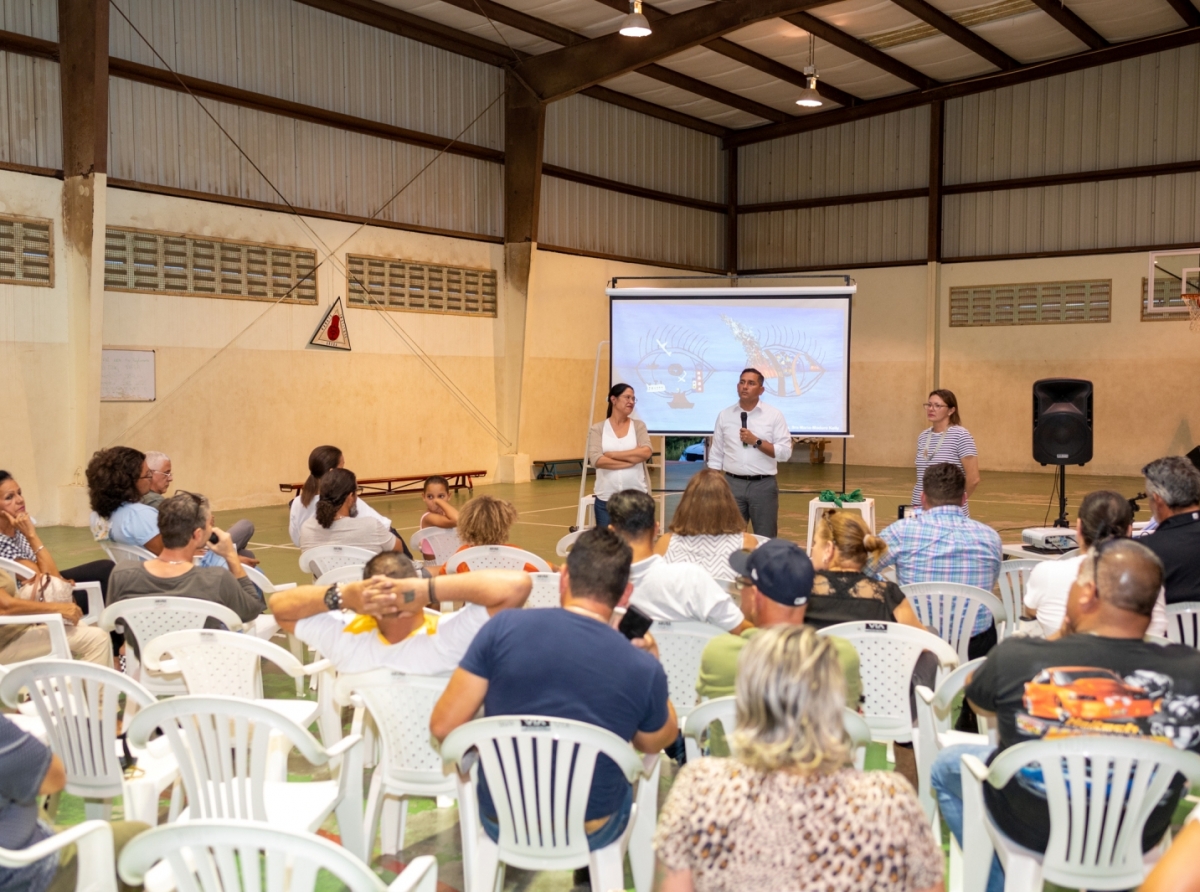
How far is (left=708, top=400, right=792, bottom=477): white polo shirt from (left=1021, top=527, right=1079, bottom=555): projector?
149cm

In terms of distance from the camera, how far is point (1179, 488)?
3.88m

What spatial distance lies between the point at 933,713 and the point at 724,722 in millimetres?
669

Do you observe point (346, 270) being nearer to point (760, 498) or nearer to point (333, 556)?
point (760, 498)

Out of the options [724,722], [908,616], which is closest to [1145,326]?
[908,616]

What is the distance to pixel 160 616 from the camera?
369 centimetres

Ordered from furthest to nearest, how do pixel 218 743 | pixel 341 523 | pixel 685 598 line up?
pixel 341 523, pixel 685 598, pixel 218 743

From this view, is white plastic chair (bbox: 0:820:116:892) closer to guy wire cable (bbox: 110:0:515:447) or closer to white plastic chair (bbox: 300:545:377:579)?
white plastic chair (bbox: 300:545:377:579)

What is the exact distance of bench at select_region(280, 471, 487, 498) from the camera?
12637 mm

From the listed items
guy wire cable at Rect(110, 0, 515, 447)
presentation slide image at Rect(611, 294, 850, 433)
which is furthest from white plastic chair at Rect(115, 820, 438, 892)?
guy wire cable at Rect(110, 0, 515, 447)

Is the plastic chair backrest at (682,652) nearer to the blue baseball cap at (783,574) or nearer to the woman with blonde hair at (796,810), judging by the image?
the blue baseball cap at (783,574)

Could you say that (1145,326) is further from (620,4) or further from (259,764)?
(259,764)

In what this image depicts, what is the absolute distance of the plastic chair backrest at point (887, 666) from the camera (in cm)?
318

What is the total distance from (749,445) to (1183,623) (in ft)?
10.5

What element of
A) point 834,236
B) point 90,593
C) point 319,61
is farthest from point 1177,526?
point 834,236
